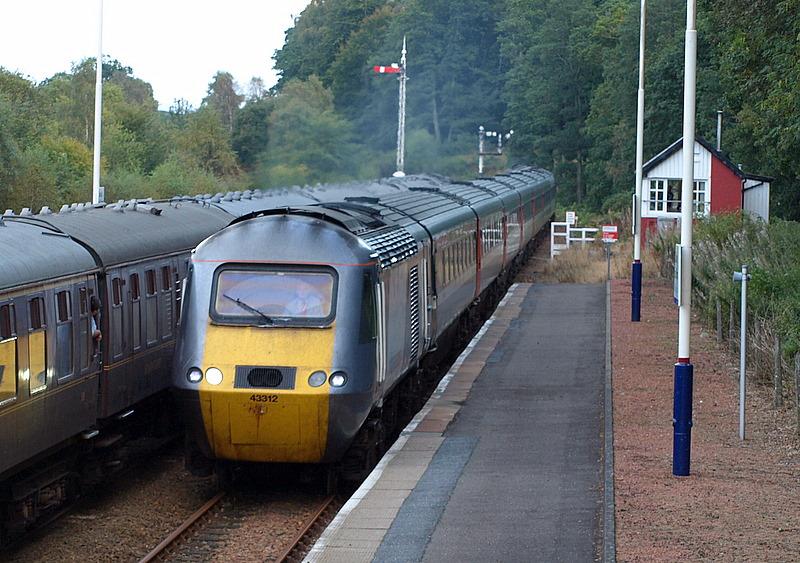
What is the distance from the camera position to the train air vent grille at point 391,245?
46.0 feet

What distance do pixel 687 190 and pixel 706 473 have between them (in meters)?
3.16

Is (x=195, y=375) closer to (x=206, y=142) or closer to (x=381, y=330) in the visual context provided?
(x=381, y=330)

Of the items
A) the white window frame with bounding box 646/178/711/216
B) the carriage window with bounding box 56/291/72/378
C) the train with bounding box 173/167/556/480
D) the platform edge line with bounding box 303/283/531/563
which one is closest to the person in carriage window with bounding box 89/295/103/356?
the carriage window with bounding box 56/291/72/378

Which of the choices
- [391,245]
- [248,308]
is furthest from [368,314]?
[391,245]

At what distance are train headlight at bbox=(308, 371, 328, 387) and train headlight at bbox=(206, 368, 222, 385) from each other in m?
0.90

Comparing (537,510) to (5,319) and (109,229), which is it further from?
(109,229)

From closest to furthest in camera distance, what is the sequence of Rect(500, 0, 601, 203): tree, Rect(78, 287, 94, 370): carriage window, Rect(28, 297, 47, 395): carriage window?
1. Rect(28, 297, 47, 395): carriage window
2. Rect(78, 287, 94, 370): carriage window
3. Rect(500, 0, 601, 203): tree

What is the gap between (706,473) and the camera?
44.5 ft

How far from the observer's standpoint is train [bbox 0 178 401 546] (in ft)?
37.1

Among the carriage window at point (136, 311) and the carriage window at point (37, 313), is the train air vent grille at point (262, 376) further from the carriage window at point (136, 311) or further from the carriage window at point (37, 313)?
the carriage window at point (136, 311)

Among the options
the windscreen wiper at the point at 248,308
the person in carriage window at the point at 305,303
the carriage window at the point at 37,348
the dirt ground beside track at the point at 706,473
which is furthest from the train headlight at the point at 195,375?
the dirt ground beside track at the point at 706,473

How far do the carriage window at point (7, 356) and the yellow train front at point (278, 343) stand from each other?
2110mm

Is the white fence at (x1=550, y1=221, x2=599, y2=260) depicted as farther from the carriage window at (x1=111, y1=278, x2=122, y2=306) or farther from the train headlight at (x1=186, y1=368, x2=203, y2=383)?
the train headlight at (x1=186, y1=368, x2=203, y2=383)

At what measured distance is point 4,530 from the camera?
11906 millimetres
